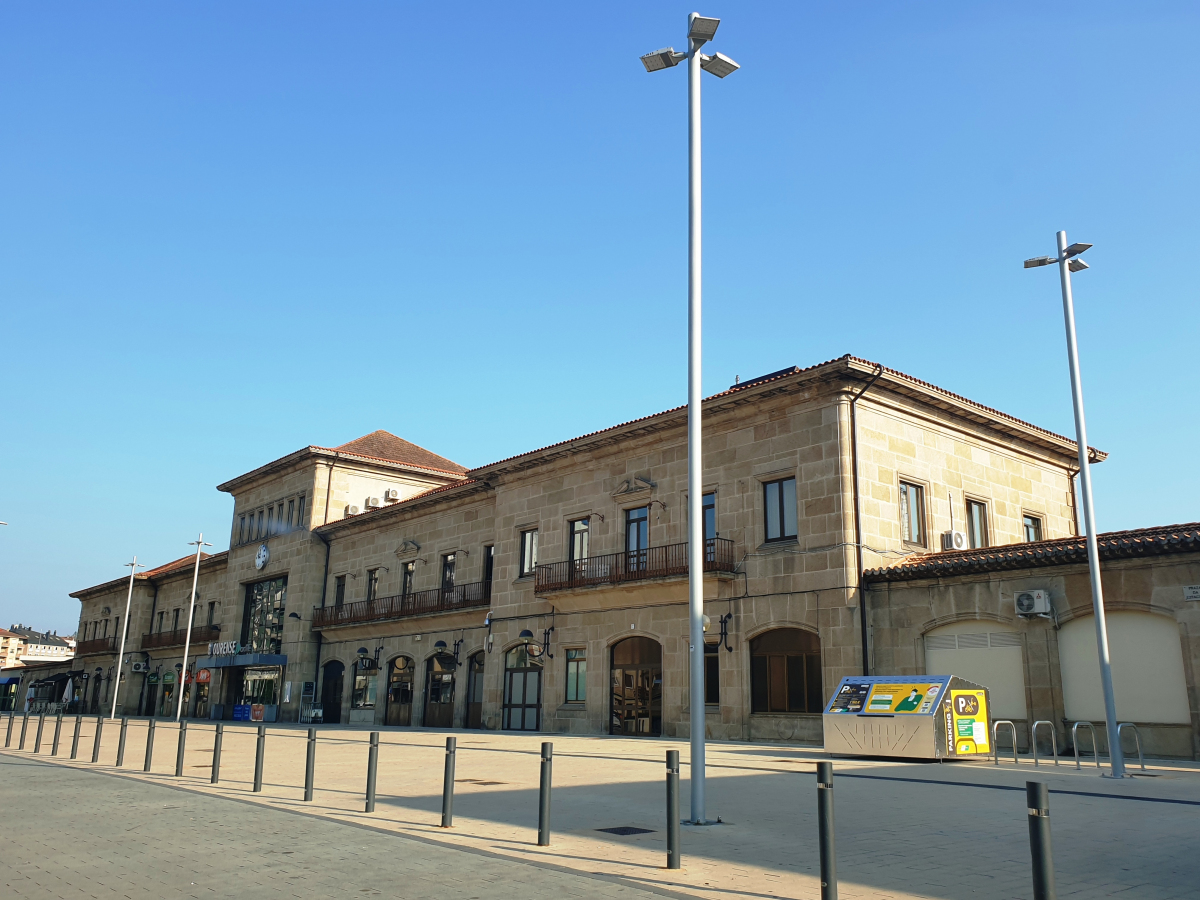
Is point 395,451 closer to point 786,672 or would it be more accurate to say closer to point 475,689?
point 475,689

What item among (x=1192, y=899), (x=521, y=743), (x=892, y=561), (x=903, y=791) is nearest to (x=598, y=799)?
(x=903, y=791)

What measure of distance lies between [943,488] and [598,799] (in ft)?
53.9

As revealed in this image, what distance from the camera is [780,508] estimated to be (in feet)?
77.9

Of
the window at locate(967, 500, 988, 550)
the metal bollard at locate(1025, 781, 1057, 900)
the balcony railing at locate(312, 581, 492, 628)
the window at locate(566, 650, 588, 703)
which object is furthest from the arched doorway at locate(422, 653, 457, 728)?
the metal bollard at locate(1025, 781, 1057, 900)

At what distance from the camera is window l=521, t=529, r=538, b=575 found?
3073 centimetres

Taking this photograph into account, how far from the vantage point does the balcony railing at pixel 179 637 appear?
1975 inches

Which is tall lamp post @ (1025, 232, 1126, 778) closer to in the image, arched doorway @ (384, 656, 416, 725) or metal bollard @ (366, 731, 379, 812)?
metal bollard @ (366, 731, 379, 812)

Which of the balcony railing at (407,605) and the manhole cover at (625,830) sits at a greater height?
the balcony railing at (407,605)

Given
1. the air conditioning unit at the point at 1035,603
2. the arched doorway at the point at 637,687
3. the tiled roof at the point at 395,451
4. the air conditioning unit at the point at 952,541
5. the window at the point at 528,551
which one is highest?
the tiled roof at the point at 395,451

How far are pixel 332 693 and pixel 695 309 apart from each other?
33.9 m

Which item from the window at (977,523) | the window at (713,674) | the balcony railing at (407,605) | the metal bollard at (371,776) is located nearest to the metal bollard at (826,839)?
the metal bollard at (371,776)

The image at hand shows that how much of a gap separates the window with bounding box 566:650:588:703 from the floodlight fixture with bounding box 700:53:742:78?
19.6 m

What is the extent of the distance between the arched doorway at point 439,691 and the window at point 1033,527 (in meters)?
18.9

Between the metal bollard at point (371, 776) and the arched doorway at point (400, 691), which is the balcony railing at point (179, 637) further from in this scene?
the metal bollard at point (371, 776)
